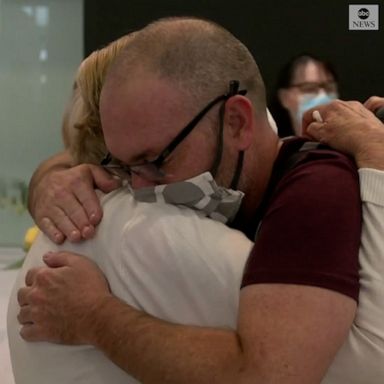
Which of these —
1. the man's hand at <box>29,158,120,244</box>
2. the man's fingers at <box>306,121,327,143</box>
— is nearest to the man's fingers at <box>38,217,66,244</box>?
the man's hand at <box>29,158,120,244</box>

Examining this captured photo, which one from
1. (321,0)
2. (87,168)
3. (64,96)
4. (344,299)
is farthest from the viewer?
(64,96)

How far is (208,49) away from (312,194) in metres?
0.32

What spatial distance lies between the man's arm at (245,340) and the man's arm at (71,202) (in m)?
0.15

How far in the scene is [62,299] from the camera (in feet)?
3.50

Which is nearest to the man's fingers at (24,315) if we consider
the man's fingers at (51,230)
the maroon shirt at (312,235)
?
the man's fingers at (51,230)

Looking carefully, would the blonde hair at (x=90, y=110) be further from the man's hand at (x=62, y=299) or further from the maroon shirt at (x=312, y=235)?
the maroon shirt at (x=312, y=235)

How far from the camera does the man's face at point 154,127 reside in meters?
1.10

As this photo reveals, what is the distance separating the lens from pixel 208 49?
46.0 inches

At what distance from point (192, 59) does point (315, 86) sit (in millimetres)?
1809

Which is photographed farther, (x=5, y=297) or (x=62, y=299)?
(x=5, y=297)

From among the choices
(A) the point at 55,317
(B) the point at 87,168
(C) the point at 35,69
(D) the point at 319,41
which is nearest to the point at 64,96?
(C) the point at 35,69

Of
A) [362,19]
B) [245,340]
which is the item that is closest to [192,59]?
[245,340]

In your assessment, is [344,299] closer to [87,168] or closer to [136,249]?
[136,249]

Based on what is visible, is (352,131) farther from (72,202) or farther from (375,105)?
(72,202)
